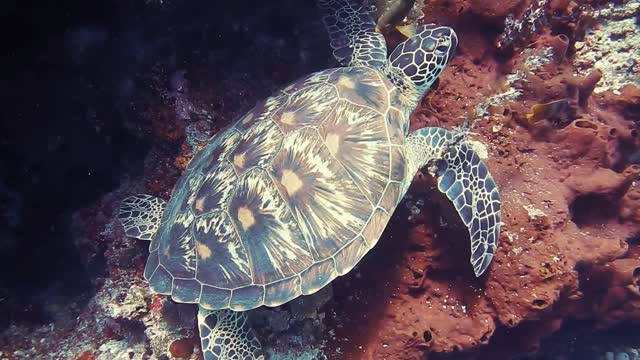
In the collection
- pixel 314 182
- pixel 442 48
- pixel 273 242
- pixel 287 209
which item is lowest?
pixel 273 242

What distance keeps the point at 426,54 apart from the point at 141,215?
3.09 m

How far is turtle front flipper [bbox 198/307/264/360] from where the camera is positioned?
10.6 feet

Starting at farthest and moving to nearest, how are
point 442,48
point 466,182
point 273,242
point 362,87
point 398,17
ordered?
1. point 398,17
2. point 442,48
3. point 362,87
4. point 466,182
5. point 273,242

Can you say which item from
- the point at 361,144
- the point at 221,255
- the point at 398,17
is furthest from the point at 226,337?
the point at 398,17

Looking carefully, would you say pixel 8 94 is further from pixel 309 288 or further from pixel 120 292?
pixel 309 288

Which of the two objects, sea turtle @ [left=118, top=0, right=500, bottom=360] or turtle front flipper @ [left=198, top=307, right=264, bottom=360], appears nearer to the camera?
sea turtle @ [left=118, top=0, right=500, bottom=360]

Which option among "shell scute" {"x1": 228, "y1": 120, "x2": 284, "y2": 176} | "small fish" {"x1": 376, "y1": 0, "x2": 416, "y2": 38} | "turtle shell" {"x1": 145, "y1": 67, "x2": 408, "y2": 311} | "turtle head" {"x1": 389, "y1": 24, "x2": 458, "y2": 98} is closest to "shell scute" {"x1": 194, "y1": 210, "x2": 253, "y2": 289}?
"turtle shell" {"x1": 145, "y1": 67, "x2": 408, "y2": 311}

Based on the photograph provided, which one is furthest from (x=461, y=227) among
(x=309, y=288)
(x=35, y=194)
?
(x=35, y=194)

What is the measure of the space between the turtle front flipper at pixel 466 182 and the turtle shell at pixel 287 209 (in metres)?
0.23

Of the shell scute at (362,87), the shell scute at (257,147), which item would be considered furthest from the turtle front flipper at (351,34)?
the shell scute at (257,147)

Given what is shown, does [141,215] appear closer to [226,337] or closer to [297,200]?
[226,337]

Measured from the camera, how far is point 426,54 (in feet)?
11.6

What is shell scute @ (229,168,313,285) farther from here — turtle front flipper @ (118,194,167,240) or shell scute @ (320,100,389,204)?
turtle front flipper @ (118,194,167,240)

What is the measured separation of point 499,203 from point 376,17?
2539 mm
